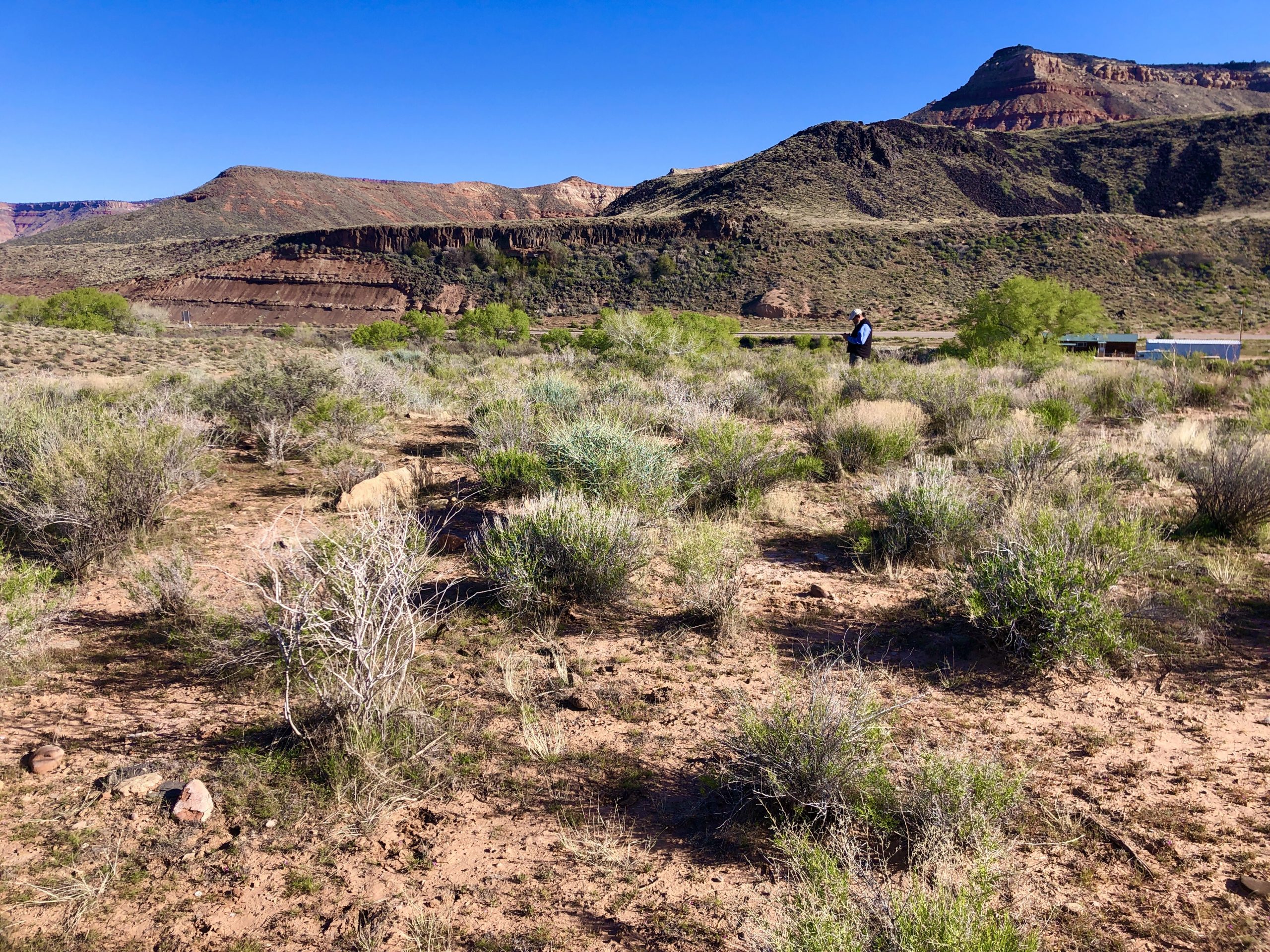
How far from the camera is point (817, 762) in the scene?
256cm

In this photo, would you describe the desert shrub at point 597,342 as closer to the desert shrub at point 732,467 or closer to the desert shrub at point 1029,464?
the desert shrub at point 732,467

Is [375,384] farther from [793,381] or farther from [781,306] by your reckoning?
[781,306]

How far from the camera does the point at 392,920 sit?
7.08 feet

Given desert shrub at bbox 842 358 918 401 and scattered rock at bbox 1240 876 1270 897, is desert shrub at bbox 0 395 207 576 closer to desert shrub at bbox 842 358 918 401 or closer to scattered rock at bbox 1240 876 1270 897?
scattered rock at bbox 1240 876 1270 897

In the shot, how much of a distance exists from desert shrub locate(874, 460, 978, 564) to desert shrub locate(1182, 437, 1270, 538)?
204 cm

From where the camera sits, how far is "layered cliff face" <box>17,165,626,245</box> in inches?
3164

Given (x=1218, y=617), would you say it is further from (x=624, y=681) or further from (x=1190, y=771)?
(x=624, y=681)

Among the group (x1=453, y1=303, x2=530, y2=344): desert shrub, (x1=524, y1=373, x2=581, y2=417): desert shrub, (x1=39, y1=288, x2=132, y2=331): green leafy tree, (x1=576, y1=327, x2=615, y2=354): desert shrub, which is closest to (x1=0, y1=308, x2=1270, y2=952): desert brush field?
(x1=524, y1=373, x2=581, y2=417): desert shrub

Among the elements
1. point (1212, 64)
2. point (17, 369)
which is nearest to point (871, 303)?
point (17, 369)

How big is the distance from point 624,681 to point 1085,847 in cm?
208

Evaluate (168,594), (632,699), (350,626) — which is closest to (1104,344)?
(632,699)

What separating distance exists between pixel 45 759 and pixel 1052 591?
4.81 metres

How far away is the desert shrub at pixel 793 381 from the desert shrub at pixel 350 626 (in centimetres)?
775

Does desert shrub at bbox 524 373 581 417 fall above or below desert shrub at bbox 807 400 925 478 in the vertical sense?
above
